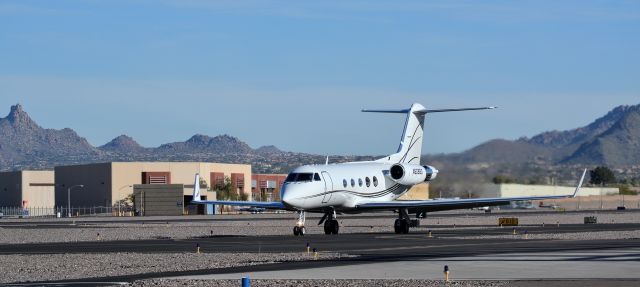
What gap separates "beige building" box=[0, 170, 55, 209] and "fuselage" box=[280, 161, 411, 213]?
5042 inches

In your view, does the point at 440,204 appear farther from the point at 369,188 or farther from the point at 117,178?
the point at 117,178

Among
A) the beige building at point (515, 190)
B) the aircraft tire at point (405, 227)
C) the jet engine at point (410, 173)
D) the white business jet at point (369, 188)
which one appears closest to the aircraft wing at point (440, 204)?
the white business jet at point (369, 188)

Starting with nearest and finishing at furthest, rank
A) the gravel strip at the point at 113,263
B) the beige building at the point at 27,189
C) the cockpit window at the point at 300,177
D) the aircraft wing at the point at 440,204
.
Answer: the gravel strip at the point at 113,263 → the aircraft wing at the point at 440,204 → the cockpit window at the point at 300,177 → the beige building at the point at 27,189

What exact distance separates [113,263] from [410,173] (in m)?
26.2

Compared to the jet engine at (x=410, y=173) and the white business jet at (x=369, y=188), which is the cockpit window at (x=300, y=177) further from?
the jet engine at (x=410, y=173)

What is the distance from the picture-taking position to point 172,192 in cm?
13475

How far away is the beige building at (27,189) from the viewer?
592 ft

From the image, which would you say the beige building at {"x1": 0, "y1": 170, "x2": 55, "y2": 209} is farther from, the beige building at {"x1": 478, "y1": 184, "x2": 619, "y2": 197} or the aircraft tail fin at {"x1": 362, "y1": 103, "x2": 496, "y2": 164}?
the aircraft tail fin at {"x1": 362, "y1": 103, "x2": 496, "y2": 164}

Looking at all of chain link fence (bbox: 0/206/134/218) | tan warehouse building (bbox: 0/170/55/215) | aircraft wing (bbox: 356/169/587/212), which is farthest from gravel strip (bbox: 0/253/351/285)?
tan warehouse building (bbox: 0/170/55/215)

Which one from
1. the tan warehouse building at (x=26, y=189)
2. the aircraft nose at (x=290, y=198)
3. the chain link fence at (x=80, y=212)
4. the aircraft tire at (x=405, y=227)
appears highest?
the tan warehouse building at (x=26, y=189)

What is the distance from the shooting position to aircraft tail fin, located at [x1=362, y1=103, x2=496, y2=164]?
2377 inches

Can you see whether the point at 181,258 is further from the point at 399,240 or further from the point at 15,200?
the point at 15,200

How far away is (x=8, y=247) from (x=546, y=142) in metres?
21.1

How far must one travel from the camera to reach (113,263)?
34.2 meters
